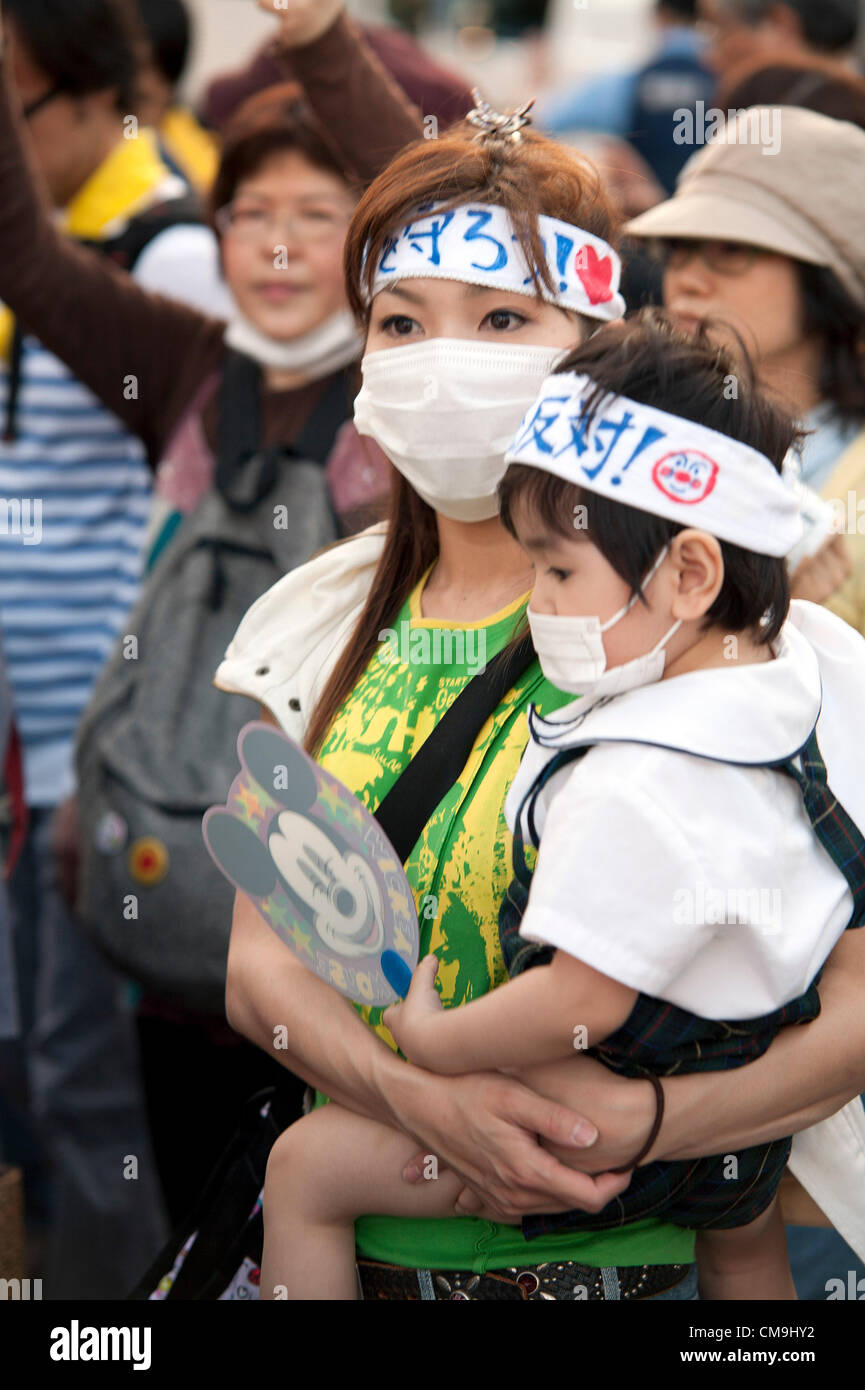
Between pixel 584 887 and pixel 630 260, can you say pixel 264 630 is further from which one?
pixel 630 260

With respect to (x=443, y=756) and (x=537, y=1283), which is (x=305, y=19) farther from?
(x=537, y=1283)

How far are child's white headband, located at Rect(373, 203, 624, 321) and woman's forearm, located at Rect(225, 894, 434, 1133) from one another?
0.87 m

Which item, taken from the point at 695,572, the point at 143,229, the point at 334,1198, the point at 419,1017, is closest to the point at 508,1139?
the point at 419,1017

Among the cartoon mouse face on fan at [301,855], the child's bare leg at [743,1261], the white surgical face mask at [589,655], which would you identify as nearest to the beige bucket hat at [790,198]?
the white surgical face mask at [589,655]

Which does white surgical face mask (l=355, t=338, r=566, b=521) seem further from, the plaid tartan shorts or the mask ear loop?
the plaid tartan shorts

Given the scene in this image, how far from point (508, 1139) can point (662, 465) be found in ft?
2.48

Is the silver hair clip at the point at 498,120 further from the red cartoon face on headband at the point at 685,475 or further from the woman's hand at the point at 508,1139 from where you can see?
the woman's hand at the point at 508,1139

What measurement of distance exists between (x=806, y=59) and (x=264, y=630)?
6.45ft

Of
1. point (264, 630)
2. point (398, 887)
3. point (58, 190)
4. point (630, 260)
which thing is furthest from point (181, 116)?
point (398, 887)

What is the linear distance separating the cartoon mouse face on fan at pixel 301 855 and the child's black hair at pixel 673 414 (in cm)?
38

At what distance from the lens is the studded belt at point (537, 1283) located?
Answer: 1834mm

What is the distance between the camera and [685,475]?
1.65m

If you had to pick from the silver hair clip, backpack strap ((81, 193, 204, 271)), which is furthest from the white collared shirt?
backpack strap ((81, 193, 204, 271))

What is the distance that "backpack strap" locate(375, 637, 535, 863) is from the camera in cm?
192
